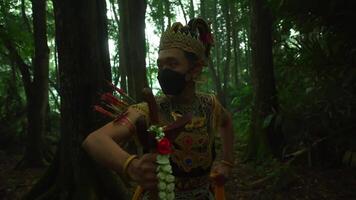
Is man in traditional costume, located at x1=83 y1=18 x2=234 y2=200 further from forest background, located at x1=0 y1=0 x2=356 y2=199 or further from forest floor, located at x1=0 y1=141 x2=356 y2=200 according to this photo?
forest floor, located at x1=0 y1=141 x2=356 y2=200

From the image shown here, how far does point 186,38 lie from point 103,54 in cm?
364

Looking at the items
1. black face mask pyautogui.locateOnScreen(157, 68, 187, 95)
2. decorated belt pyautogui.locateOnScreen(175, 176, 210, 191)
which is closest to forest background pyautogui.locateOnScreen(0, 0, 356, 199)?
black face mask pyautogui.locateOnScreen(157, 68, 187, 95)

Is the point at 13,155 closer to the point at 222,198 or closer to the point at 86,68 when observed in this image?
the point at 86,68

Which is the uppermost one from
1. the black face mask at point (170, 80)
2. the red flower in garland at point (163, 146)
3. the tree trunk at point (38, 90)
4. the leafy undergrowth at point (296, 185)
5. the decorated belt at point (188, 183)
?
the tree trunk at point (38, 90)

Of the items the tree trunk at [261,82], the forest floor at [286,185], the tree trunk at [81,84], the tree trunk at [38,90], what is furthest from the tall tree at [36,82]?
the tree trunk at [81,84]

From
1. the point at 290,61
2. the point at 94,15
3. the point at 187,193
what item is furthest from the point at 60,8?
the point at 187,193

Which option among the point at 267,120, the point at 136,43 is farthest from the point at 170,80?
the point at 136,43

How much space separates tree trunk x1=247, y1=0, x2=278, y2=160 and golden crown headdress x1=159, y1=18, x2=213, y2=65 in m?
7.11

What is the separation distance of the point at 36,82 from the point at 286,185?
752cm

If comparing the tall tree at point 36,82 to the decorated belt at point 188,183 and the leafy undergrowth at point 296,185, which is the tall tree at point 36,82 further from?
the decorated belt at point 188,183

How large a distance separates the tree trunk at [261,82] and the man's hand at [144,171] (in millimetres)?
8034

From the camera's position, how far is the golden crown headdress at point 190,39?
270 cm

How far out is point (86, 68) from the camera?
5898 mm

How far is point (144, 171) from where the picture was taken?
6.50 feet
